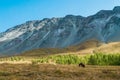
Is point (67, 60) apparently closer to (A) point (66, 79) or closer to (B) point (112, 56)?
(B) point (112, 56)

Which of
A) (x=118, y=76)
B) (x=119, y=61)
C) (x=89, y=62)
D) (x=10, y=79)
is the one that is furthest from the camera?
(x=89, y=62)

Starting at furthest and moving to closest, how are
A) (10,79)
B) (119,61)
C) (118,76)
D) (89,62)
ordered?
1. (89,62)
2. (119,61)
3. (118,76)
4. (10,79)

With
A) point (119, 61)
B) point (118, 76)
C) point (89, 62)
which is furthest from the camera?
point (89, 62)

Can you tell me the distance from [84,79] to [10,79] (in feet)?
27.9

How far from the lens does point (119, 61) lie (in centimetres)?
10944

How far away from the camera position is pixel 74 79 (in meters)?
44.5

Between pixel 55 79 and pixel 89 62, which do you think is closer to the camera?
pixel 55 79

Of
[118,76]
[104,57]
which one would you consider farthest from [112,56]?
[118,76]

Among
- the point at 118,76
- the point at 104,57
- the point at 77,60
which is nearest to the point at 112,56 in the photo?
the point at 104,57

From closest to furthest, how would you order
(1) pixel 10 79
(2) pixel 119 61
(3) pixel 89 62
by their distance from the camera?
(1) pixel 10 79
(2) pixel 119 61
(3) pixel 89 62

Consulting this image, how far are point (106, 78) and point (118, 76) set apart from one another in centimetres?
200

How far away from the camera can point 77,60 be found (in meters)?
122

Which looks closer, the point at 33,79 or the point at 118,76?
the point at 33,79

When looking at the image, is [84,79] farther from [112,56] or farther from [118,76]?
[112,56]
